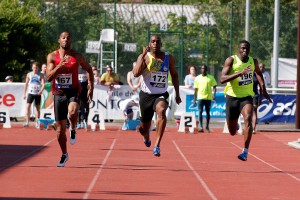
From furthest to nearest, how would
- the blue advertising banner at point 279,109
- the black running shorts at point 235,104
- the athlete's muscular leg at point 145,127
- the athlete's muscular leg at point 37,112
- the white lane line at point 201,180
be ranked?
the blue advertising banner at point 279,109 → the athlete's muscular leg at point 37,112 → the athlete's muscular leg at point 145,127 → the black running shorts at point 235,104 → the white lane line at point 201,180

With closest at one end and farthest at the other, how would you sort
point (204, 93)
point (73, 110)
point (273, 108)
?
1. point (73, 110)
2. point (204, 93)
3. point (273, 108)

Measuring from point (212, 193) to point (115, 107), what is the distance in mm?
19324

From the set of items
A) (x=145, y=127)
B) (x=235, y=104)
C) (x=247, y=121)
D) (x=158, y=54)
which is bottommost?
(x=145, y=127)

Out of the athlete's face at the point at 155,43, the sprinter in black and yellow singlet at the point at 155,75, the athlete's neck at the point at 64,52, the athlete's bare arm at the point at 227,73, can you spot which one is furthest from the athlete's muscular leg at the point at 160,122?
the athlete's neck at the point at 64,52

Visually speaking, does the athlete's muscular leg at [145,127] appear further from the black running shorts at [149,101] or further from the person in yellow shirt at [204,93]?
the person in yellow shirt at [204,93]

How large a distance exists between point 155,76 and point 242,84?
5.21 feet

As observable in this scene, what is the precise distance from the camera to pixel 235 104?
17922 mm

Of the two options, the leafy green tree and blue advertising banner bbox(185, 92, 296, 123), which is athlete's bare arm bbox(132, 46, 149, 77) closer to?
blue advertising banner bbox(185, 92, 296, 123)

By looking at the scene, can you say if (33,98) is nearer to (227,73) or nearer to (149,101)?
(149,101)

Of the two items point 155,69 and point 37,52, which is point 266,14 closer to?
point 37,52

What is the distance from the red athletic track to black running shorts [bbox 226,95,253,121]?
860 mm

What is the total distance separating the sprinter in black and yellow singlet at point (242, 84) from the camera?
17.6 metres

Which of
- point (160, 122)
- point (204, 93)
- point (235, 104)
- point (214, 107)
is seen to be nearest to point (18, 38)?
point (214, 107)

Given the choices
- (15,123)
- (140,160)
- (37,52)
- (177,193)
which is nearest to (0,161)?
(140,160)
